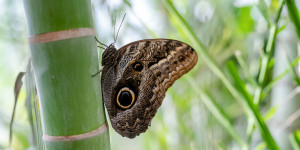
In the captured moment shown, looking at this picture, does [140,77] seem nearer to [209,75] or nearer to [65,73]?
[65,73]

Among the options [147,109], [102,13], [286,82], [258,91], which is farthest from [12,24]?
[286,82]

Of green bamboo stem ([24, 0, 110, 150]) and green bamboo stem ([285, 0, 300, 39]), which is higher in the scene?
green bamboo stem ([24, 0, 110, 150])

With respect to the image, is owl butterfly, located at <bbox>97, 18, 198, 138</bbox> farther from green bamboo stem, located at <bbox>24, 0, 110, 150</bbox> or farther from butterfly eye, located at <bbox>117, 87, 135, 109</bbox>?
green bamboo stem, located at <bbox>24, 0, 110, 150</bbox>

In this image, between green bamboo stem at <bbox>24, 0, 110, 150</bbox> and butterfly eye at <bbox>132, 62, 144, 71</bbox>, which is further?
butterfly eye at <bbox>132, 62, 144, 71</bbox>

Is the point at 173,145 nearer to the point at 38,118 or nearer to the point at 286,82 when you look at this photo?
the point at 286,82

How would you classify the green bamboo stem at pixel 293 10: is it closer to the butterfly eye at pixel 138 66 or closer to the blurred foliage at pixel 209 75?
the blurred foliage at pixel 209 75

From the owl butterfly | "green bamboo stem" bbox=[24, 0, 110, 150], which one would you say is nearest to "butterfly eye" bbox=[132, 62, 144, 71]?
the owl butterfly

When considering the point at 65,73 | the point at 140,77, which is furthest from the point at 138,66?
the point at 65,73
